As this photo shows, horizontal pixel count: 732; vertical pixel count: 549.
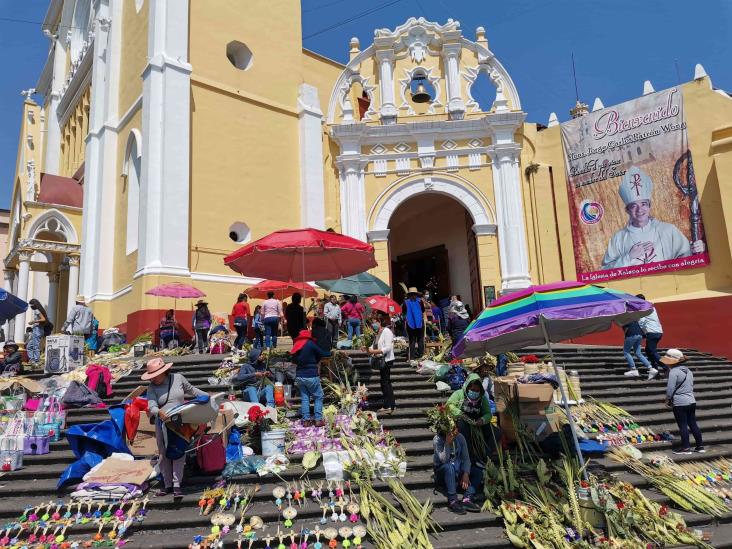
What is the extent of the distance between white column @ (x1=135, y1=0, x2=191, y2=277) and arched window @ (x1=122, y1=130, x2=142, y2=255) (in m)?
1.48

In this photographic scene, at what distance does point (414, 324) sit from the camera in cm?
1027

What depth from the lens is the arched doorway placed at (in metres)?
18.8

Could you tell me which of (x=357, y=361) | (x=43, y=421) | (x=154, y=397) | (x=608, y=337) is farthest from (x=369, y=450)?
(x=608, y=337)

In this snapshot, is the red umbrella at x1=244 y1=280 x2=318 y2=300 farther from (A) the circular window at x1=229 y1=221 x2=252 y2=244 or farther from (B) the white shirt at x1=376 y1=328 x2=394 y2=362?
(B) the white shirt at x1=376 y1=328 x2=394 y2=362

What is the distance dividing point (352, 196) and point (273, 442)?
1122 centimetres

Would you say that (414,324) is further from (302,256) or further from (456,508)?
(456,508)

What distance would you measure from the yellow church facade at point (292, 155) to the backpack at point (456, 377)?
7.20m

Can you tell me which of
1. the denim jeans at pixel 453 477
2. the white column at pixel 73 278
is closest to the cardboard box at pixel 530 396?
the denim jeans at pixel 453 477

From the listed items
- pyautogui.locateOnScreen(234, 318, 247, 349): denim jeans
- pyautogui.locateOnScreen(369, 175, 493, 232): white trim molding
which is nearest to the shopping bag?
pyautogui.locateOnScreen(234, 318, 247, 349): denim jeans

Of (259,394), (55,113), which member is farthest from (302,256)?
(55,113)

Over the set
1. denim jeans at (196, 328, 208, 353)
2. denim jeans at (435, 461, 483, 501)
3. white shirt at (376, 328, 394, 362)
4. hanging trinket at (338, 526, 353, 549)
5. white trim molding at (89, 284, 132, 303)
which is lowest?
hanging trinket at (338, 526, 353, 549)

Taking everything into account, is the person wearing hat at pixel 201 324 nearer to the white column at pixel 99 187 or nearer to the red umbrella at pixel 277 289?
the red umbrella at pixel 277 289

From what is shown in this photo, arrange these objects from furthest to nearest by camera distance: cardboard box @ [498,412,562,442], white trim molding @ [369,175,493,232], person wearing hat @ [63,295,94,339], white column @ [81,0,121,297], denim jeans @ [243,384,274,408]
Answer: white trim molding @ [369,175,493,232] → white column @ [81,0,121,297] → person wearing hat @ [63,295,94,339] → denim jeans @ [243,384,274,408] → cardboard box @ [498,412,562,442]

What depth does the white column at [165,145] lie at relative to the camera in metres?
13.5
